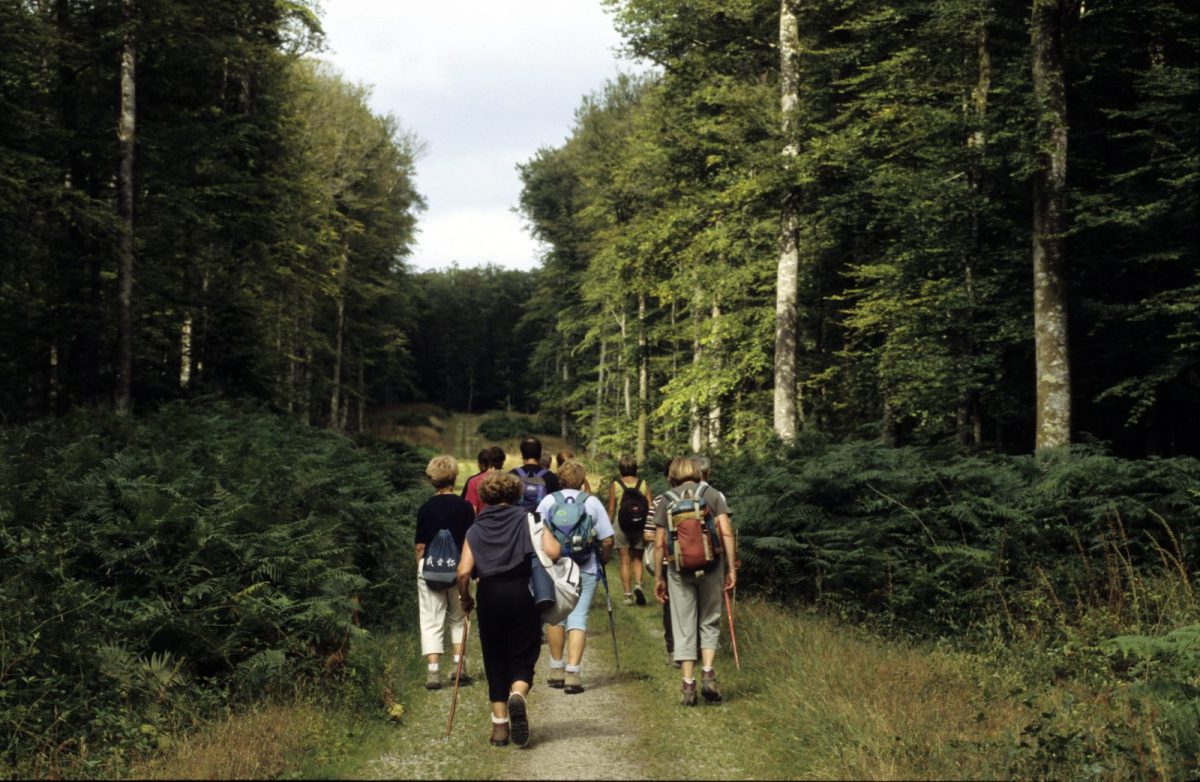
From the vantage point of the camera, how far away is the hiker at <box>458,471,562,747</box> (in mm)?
6637

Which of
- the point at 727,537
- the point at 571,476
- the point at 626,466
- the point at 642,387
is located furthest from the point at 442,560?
the point at 642,387

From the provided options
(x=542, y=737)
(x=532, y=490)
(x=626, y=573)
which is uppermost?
(x=532, y=490)

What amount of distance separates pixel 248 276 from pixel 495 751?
22.4 metres

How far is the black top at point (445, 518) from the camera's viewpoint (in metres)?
8.45

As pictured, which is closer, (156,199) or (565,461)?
(565,461)

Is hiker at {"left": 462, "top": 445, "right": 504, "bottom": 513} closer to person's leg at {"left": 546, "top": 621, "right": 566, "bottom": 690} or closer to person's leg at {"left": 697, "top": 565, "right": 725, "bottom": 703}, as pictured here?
person's leg at {"left": 546, "top": 621, "right": 566, "bottom": 690}

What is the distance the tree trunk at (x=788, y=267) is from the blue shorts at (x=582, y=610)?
9326mm

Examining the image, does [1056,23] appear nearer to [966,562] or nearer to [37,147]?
[966,562]

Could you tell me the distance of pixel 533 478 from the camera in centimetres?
1061

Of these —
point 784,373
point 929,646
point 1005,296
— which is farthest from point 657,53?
point 929,646

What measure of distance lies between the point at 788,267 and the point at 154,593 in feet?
44.1

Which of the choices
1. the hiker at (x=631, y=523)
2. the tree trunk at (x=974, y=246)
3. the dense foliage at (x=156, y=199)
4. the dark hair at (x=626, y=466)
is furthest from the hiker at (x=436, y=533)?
the tree trunk at (x=974, y=246)

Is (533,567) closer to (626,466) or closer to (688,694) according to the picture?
(688,694)

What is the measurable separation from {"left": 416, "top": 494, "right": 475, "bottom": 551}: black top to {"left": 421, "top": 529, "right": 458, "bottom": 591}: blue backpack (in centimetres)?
5
